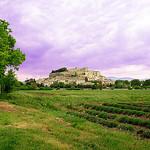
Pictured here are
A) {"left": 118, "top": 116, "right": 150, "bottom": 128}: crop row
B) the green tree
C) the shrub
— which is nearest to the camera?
the shrub

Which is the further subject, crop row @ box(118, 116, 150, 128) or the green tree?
the green tree

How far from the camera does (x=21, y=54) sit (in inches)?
989

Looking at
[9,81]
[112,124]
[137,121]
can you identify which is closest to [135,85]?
[9,81]

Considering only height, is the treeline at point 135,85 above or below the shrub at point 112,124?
above

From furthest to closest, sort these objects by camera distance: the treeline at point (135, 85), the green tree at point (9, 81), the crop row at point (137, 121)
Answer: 1. the treeline at point (135, 85)
2. the green tree at point (9, 81)
3. the crop row at point (137, 121)

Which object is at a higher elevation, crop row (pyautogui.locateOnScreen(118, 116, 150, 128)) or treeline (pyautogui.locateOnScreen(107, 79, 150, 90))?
treeline (pyautogui.locateOnScreen(107, 79, 150, 90))

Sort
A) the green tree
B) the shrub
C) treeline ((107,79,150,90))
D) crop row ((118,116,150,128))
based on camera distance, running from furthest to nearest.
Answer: treeline ((107,79,150,90))
the green tree
crop row ((118,116,150,128))
the shrub

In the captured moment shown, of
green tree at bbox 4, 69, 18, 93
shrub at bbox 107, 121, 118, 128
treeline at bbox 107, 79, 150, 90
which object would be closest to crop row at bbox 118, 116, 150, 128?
shrub at bbox 107, 121, 118, 128

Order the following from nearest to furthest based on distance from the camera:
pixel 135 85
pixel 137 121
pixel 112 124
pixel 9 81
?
1. pixel 112 124
2. pixel 137 121
3. pixel 9 81
4. pixel 135 85

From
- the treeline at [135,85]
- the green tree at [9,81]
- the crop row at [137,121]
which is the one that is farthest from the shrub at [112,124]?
the treeline at [135,85]

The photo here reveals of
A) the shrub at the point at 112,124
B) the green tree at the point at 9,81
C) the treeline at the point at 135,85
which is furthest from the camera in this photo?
the treeline at the point at 135,85

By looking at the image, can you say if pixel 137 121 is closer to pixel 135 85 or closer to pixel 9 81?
pixel 9 81

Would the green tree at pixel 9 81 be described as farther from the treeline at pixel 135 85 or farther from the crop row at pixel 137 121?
the treeline at pixel 135 85

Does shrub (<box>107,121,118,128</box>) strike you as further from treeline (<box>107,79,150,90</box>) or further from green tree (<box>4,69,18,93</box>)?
treeline (<box>107,79,150,90</box>)
